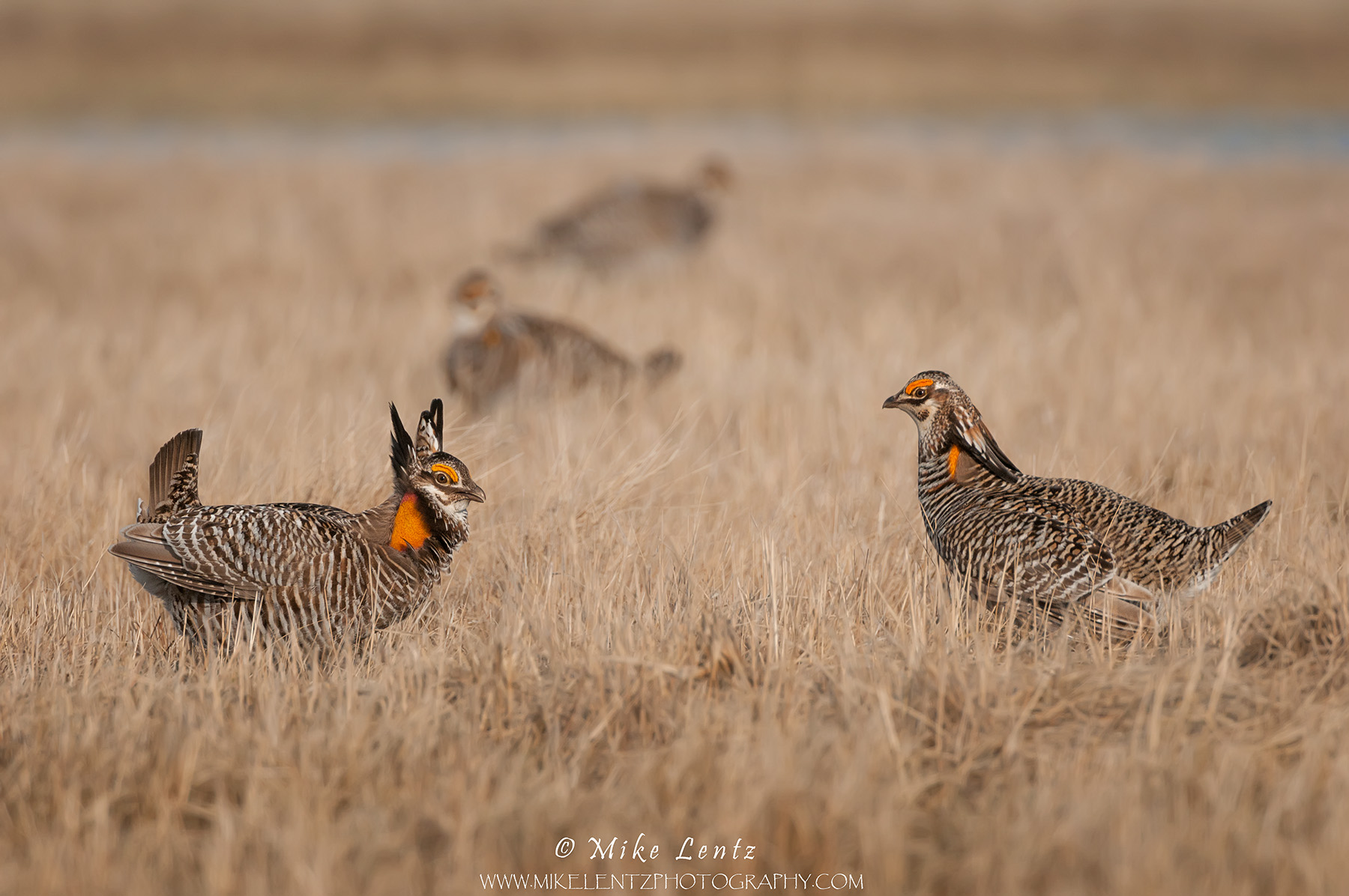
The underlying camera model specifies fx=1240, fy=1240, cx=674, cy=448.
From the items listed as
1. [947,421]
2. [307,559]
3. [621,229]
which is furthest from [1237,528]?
[621,229]

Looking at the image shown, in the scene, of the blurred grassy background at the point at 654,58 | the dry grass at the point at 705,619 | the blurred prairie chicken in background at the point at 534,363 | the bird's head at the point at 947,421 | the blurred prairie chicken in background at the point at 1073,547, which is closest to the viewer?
the dry grass at the point at 705,619

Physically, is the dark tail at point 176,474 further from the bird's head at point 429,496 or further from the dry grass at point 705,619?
the bird's head at point 429,496

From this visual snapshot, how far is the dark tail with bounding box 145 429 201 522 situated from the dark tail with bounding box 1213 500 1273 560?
3.08m

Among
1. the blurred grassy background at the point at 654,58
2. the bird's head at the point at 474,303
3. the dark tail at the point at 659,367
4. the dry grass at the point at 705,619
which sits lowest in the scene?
the dry grass at the point at 705,619

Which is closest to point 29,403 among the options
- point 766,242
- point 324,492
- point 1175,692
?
point 324,492

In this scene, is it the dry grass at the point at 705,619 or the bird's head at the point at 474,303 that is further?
the bird's head at the point at 474,303

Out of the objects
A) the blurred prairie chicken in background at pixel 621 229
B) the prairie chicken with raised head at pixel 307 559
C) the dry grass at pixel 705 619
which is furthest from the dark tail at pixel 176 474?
the blurred prairie chicken in background at pixel 621 229

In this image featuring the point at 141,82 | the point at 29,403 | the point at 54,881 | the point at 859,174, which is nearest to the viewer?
the point at 54,881

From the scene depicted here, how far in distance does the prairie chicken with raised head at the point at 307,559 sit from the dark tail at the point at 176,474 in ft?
0.40

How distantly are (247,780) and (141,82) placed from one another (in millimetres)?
31294

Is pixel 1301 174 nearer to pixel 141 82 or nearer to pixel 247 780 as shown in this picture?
pixel 247 780

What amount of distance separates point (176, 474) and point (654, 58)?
3200 cm

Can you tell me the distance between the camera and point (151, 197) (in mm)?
12547

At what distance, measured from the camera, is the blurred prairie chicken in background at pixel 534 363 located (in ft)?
21.8
